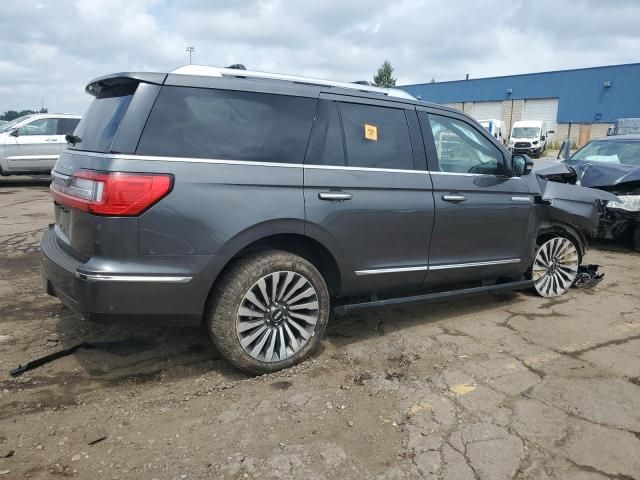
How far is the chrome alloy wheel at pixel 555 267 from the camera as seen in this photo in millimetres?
5316

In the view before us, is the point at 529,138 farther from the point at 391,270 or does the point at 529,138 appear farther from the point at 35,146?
the point at 391,270

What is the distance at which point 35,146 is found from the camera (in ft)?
42.6

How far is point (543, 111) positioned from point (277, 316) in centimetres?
4919

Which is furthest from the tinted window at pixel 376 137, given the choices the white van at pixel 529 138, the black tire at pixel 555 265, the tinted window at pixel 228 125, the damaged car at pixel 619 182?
the white van at pixel 529 138

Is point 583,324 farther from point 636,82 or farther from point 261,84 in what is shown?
point 636,82

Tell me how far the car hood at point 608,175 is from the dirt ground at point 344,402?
3.45 meters

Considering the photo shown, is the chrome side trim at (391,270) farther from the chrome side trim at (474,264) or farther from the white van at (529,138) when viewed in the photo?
the white van at (529,138)

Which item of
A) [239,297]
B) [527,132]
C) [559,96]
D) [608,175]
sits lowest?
[239,297]

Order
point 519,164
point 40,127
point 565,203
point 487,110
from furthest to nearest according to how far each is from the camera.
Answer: point 487,110 < point 40,127 < point 565,203 < point 519,164

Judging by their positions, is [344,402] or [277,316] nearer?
[344,402]

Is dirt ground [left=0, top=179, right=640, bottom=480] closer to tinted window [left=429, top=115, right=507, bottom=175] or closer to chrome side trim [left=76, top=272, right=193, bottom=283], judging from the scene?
chrome side trim [left=76, top=272, right=193, bottom=283]

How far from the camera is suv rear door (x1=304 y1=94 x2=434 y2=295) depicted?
3572mm

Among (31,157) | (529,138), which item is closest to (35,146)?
(31,157)

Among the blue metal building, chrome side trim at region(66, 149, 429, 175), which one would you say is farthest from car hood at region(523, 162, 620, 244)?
the blue metal building
